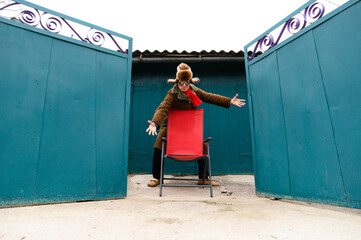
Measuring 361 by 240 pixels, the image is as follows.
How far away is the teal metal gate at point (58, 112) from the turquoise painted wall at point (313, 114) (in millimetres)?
2012

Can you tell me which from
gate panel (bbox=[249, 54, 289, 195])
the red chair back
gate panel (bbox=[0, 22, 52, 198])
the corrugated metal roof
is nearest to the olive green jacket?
the red chair back

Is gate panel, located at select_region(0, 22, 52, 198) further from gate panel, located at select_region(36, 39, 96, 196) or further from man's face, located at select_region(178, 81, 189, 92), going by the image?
man's face, located at select_region(178, 81, 189, 92)

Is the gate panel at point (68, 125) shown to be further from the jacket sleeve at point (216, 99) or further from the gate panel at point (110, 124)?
the jacket sleeve at point (216, 99)

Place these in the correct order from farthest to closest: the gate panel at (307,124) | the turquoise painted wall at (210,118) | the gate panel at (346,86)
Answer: the turquoise painted wall at (210,118) → the gate panel at (307,124) → the gate panel at (346,86)

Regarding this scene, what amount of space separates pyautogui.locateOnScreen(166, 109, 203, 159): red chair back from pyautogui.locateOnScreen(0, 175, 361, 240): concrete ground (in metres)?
0.95

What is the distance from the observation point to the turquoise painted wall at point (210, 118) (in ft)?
15.4

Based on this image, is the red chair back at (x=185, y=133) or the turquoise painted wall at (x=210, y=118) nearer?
the red chair back at (x=185, y=133)

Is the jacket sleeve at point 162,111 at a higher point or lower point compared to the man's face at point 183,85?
lower

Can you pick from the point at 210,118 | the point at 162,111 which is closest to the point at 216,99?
the point at 162,111

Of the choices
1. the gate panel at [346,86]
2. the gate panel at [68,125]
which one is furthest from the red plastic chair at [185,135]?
the gate panel at [346,86]

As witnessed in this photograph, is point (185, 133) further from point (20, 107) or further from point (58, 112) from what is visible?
point (20, 107)

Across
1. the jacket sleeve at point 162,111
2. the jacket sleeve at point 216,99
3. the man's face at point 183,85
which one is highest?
the man's face at point 183,85

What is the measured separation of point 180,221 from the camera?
173cm

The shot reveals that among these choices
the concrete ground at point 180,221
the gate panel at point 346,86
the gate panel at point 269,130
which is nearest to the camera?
the concrete ground at point 180,221
